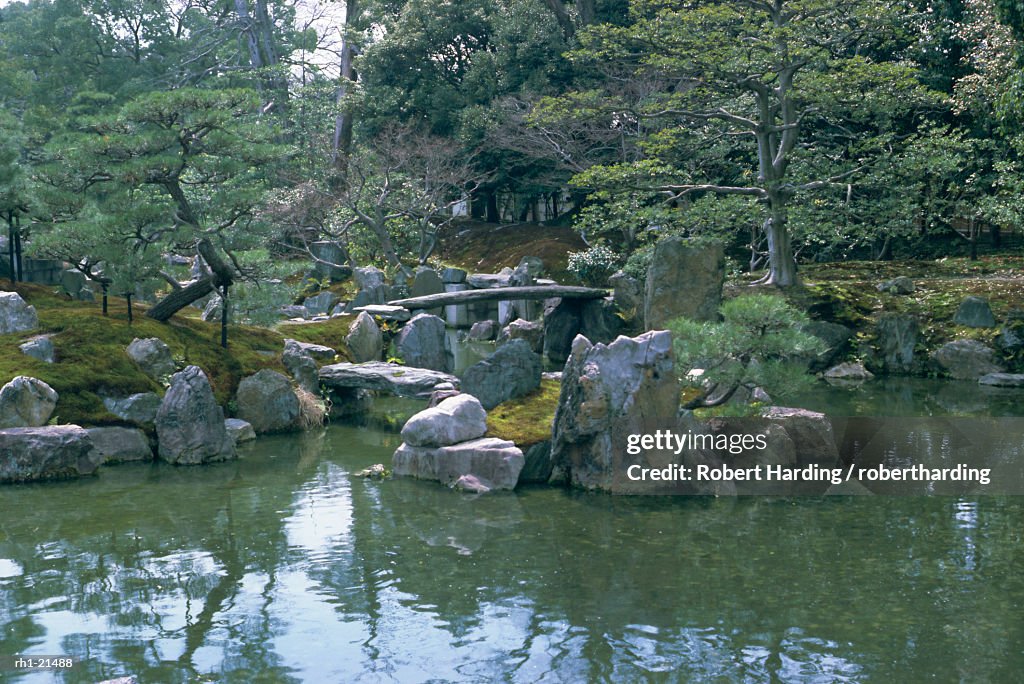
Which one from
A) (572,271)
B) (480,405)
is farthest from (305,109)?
(480,405)

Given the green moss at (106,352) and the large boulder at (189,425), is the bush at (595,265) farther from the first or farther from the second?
the large boulder at (189,425)

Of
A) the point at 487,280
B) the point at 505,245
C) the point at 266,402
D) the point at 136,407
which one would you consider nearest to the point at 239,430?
the point at 266,402

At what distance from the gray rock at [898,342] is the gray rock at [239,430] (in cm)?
1342

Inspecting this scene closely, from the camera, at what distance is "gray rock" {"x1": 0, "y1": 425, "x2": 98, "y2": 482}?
477 inches

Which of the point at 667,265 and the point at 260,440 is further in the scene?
the point at 667,265

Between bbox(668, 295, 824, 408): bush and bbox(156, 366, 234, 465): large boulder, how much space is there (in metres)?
6.60

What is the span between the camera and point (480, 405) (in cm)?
1266

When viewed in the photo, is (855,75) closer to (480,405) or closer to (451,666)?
(480,405)

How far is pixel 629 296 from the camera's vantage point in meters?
23.2

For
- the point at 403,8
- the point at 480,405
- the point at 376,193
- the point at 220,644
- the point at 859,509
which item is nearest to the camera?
the point at 220,644

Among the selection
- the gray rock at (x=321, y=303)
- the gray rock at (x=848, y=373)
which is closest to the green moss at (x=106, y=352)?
the gray rock at (x=321, y=303)

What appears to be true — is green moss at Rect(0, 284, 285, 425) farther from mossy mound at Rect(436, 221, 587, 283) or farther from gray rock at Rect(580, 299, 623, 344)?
Result: mossy mound at Rect(436, 221, 587, 283)

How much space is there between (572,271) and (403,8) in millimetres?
14355

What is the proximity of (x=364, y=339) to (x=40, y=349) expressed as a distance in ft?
21.1
